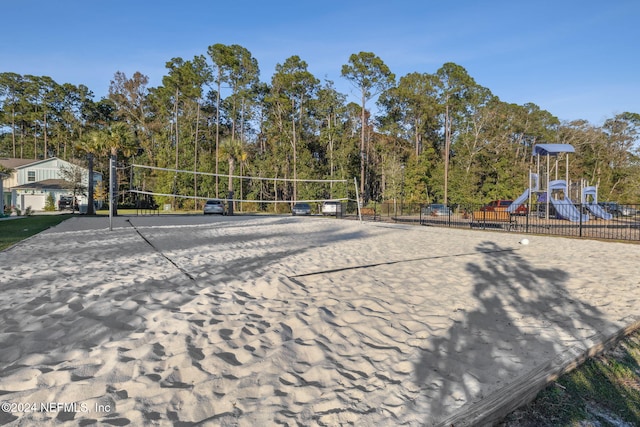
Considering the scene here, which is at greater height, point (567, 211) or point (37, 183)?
point (37, 183)

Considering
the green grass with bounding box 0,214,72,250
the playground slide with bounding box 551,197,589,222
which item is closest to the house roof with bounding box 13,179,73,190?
the green grass with bounding box 0,214,72,250

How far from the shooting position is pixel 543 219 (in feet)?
75.4

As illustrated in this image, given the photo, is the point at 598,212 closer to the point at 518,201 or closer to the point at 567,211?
the point at 567,211

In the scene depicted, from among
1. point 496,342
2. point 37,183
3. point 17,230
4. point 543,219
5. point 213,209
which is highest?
point 37,183

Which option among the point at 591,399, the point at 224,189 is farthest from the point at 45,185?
the point at 591,399

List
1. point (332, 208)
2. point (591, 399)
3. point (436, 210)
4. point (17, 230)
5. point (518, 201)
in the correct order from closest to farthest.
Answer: point (591, 399) < point (17, 230) < point (518, 201) < point (436, 210) < point (332, 208)

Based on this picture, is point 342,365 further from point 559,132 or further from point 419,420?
point 559,132

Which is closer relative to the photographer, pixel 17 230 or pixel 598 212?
pixel 17 230

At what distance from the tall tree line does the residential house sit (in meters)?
4.68

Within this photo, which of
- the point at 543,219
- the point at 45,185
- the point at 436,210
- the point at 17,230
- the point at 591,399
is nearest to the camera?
the point at 591,399

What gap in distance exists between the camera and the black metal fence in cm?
1583

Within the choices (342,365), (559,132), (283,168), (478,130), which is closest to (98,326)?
(342,365)

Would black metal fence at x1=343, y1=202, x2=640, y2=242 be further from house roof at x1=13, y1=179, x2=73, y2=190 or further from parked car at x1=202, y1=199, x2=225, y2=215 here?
house roof at x1=13, y1=179, x2=73, y2=190

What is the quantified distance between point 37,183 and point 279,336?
170 ft
